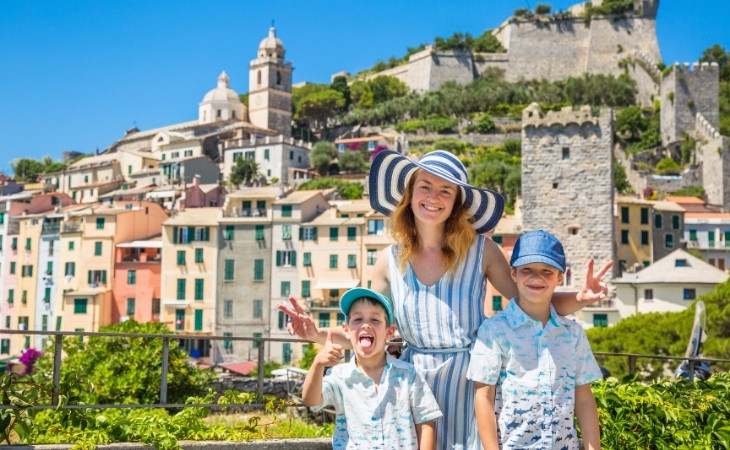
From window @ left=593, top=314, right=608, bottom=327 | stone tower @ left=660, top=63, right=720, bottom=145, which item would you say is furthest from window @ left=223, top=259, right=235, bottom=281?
stone tower @ left=660, top=63, right=720, bottom=145

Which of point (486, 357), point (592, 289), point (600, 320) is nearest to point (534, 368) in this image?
point (486, 357)

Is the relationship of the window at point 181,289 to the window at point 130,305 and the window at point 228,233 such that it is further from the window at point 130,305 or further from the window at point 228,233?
the window at point 228,233

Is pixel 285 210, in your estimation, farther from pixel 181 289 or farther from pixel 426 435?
pixel 426 435

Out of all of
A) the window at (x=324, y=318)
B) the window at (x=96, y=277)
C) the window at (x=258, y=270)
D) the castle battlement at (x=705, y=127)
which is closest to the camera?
the window at (x=324, y=318)

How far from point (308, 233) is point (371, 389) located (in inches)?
1594

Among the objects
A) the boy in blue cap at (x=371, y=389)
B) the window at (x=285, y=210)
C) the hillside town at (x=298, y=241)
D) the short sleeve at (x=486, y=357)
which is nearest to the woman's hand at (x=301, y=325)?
the boy in blue cap at (x=371, y=389)

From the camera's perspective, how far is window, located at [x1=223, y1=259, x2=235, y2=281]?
145ft

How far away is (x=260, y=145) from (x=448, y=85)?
94.4 feet

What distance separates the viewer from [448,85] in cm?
9769

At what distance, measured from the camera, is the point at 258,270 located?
44.1 meters

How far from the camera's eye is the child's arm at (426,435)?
3.83 metres

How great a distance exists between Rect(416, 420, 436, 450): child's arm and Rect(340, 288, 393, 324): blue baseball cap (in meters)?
0.52

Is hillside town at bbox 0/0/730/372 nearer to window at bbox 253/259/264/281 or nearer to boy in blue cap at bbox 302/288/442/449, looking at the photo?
window at bbox 253/259/264/281

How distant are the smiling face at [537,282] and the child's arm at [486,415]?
46 cm
